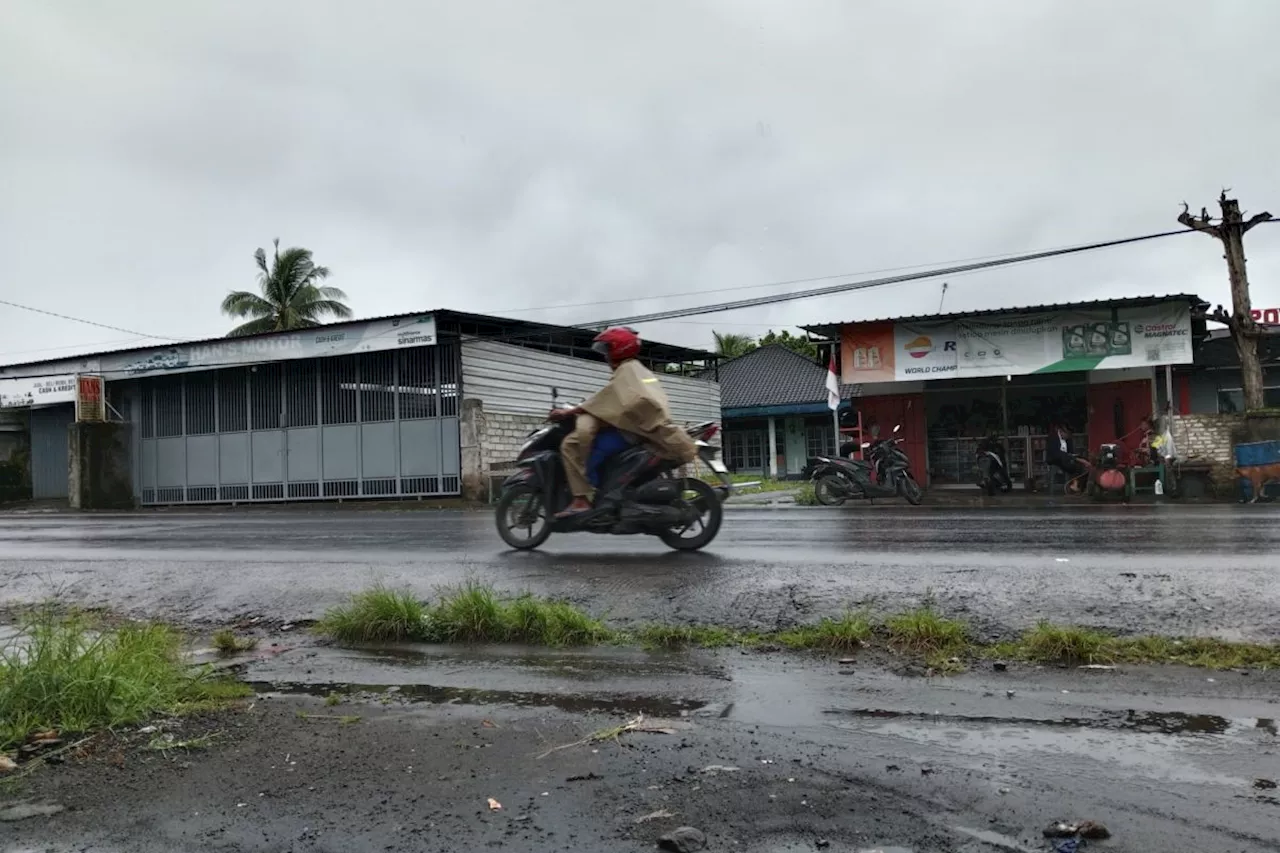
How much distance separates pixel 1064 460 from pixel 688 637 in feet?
50.5

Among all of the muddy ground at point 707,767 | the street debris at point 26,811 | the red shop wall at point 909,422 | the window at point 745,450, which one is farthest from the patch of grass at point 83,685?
the window at point 745,450

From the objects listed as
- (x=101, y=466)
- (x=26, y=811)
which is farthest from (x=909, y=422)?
(x=101, y=466)

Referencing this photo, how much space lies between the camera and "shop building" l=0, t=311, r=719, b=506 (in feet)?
71.6

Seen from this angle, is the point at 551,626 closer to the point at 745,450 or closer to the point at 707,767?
the point at 707,767

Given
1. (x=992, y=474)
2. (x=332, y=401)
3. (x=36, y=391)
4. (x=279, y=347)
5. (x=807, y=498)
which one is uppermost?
(x=279, y=347)

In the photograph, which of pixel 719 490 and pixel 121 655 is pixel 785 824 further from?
pixel 719 490

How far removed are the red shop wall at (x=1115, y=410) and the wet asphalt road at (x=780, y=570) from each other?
9.15 m

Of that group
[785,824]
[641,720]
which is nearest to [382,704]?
[641,720]

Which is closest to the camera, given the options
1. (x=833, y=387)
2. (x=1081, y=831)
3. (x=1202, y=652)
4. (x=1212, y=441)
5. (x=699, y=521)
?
(x=1081, y=831)

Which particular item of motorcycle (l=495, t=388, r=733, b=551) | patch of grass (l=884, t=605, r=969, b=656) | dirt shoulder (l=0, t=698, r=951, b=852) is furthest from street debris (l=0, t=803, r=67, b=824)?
motorcycle (l=495, t=388, r=733, b=551)

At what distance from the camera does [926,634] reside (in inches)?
182

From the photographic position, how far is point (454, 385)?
71.9 ft

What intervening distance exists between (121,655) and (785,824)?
344 cm

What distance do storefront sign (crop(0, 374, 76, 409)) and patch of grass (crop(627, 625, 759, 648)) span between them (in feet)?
89.4
